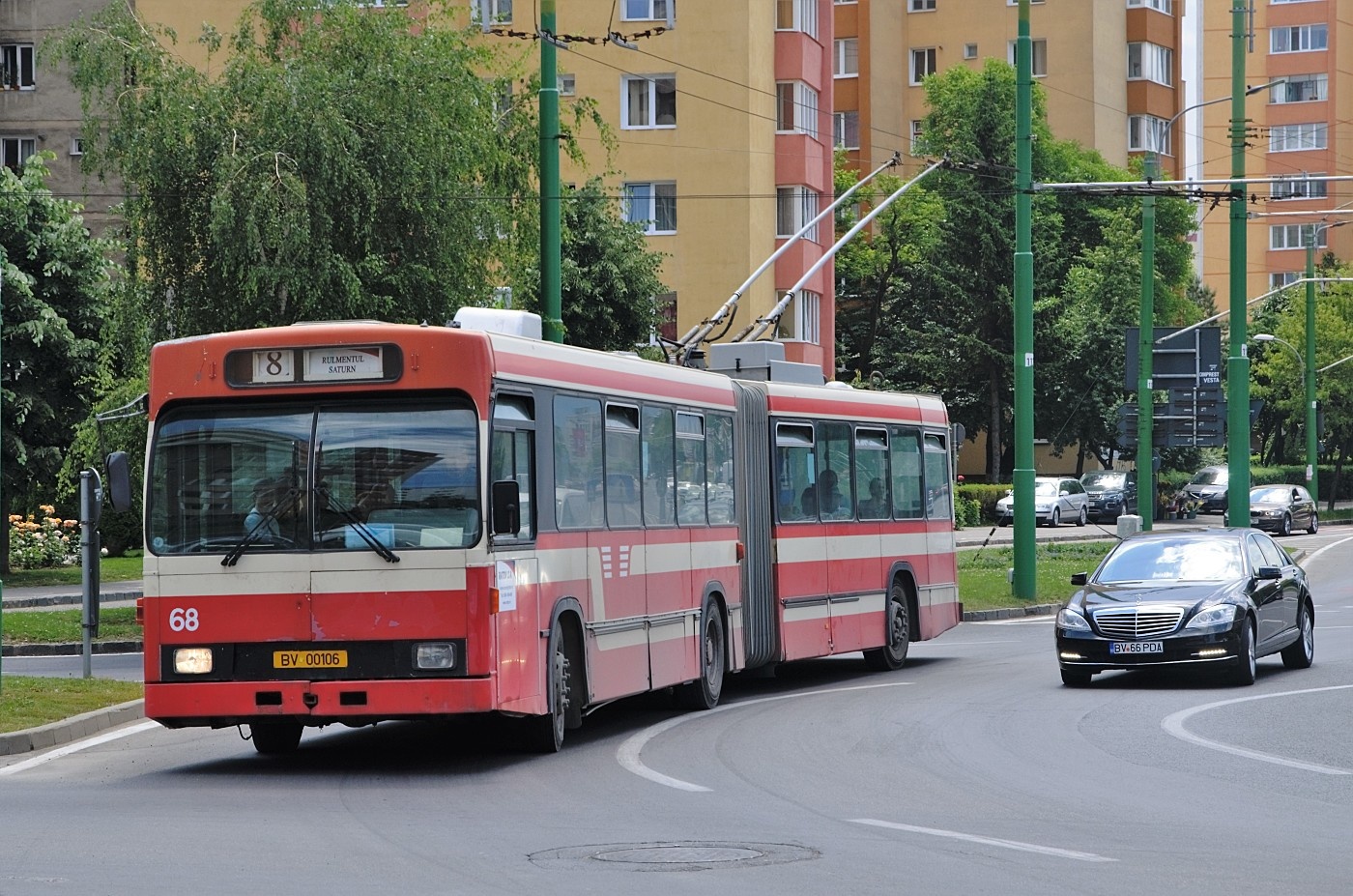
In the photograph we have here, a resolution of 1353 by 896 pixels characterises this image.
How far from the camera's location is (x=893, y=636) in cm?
2292

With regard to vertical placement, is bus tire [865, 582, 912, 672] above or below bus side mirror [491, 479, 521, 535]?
below

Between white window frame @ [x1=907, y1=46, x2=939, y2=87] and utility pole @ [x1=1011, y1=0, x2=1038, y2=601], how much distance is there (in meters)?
59.6

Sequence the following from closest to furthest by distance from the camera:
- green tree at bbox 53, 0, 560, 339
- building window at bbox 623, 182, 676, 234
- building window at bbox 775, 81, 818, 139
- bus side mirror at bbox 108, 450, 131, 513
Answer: bus side mirror at bbox 108, 450, 131, 513 → green tree at bbox 53, 0, 560, 339 → building window at bbox 623, 182, 676, 234 → building window at bbox 775, 81, 818, 139

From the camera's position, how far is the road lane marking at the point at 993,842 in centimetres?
992

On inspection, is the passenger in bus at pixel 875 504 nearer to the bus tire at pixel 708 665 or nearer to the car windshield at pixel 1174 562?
the car windshield at pixel 1174 562

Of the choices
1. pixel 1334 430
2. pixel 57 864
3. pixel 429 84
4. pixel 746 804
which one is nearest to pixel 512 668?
pixel 746 804

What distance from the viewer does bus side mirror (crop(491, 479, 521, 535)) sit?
13.5m

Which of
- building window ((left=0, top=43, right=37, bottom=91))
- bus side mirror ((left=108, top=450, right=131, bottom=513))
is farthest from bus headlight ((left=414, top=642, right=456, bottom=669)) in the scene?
building window ((left=0, top=43, right=37, bottom=91))

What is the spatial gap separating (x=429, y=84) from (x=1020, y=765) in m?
16.2

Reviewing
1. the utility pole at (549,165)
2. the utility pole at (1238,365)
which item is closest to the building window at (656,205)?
the utility pole at (1238,365)

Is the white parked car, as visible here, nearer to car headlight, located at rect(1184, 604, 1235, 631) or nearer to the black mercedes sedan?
the black mercedes sedan

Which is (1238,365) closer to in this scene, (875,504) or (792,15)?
(875,504)

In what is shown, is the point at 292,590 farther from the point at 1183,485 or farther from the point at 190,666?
the point at 1183,485

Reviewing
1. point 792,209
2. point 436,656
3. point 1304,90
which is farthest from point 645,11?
point 1304,90
